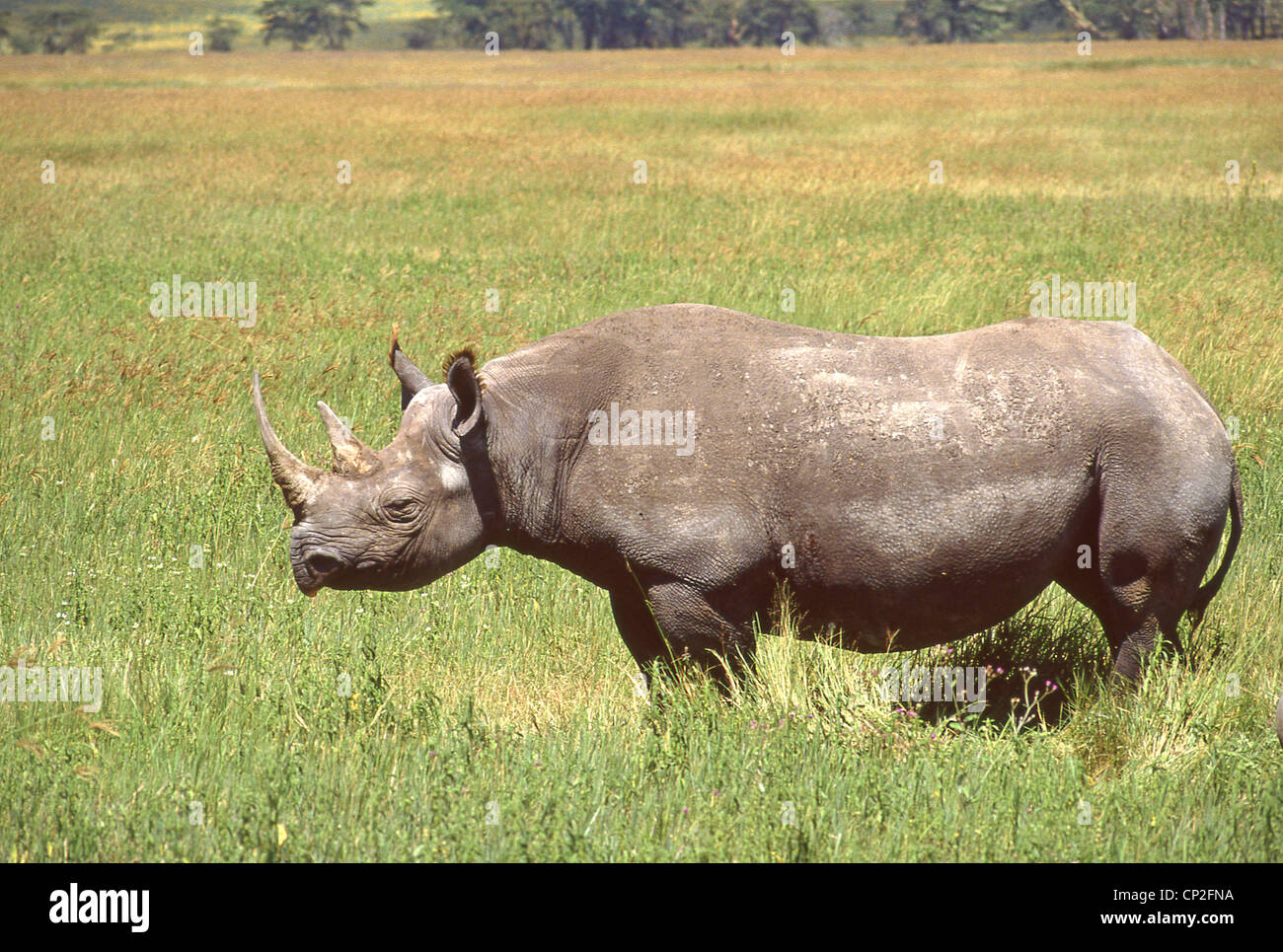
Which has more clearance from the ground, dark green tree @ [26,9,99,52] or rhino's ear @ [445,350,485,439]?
dark green tree @ [26,9,99,52]

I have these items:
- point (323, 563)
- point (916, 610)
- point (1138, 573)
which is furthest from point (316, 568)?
point (1138, 573)

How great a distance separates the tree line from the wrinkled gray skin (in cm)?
8959

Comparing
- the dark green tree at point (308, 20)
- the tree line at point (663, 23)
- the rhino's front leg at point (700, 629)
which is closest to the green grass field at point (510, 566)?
the rhino's front leg at point (700, 629)

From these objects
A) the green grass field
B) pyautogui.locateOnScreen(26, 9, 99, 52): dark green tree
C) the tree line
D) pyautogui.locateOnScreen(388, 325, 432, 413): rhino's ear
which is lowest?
the green grass field

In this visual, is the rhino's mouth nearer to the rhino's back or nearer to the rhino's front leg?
the rhino's back

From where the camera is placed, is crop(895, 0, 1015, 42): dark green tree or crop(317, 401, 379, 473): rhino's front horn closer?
crop(317, 401, 379, 473): rhino's front horn

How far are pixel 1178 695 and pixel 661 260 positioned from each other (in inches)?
370

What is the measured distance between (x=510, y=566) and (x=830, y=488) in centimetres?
254

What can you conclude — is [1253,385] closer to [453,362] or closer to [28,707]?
[453,362]

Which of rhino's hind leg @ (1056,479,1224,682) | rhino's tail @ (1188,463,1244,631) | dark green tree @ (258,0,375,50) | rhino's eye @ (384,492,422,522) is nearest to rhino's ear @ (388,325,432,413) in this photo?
rhino's eye @ (384,492,422,522)

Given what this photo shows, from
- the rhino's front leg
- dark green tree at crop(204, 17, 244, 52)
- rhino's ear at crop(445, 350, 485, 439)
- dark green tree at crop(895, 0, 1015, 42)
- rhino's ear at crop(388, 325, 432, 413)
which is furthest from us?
dark green tree at crop(895, 0, 1015, 42)

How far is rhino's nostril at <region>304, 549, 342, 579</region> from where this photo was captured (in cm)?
406

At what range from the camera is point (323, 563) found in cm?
409

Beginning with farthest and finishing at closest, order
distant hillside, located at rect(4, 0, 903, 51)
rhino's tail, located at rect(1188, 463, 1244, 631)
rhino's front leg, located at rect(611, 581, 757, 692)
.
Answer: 1. distant hillside, located at rect(4, 0, 903, 51)
2. rhino's tail, located at rect(1188, 463, 1244, 631)
3. rhino's front leg, located at rect(611, 581, 757, 692)
